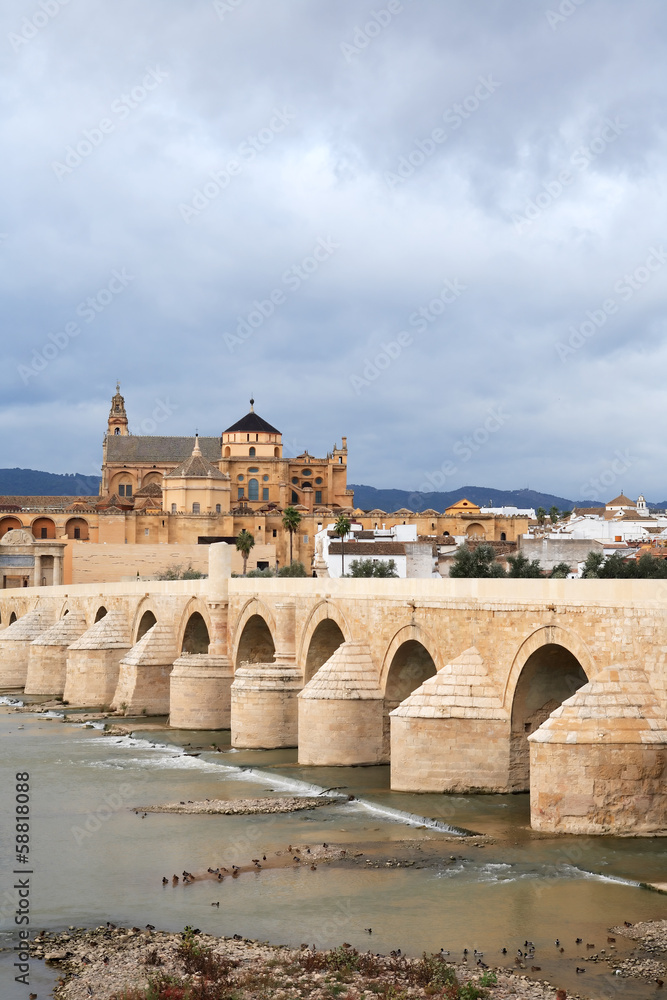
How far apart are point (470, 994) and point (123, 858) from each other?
715cm

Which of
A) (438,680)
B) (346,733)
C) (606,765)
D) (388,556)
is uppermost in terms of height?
(388,556)

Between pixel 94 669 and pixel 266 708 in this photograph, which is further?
pixel 94 669

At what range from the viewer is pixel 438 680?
19141 millimetres

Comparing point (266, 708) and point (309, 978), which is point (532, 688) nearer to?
point (266, 708)

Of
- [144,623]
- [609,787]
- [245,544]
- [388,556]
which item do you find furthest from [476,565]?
[609,787]

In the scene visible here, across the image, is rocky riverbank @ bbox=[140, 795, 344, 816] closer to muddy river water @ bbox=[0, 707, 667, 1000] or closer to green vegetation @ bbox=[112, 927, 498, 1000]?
muddy river water @ bbox=[0, 707, 667, 1000]

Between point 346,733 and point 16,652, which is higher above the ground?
point 16,652

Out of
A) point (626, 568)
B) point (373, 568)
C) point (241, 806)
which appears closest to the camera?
point (241, 806)

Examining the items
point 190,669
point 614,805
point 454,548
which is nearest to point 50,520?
point 454,548

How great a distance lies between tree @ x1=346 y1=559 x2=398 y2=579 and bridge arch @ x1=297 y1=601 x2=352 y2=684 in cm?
2825

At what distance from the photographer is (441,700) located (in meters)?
18.8

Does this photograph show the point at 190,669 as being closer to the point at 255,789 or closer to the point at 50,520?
the point at 255,789

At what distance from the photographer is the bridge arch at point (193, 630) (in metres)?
33.0

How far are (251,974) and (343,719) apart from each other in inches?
432
